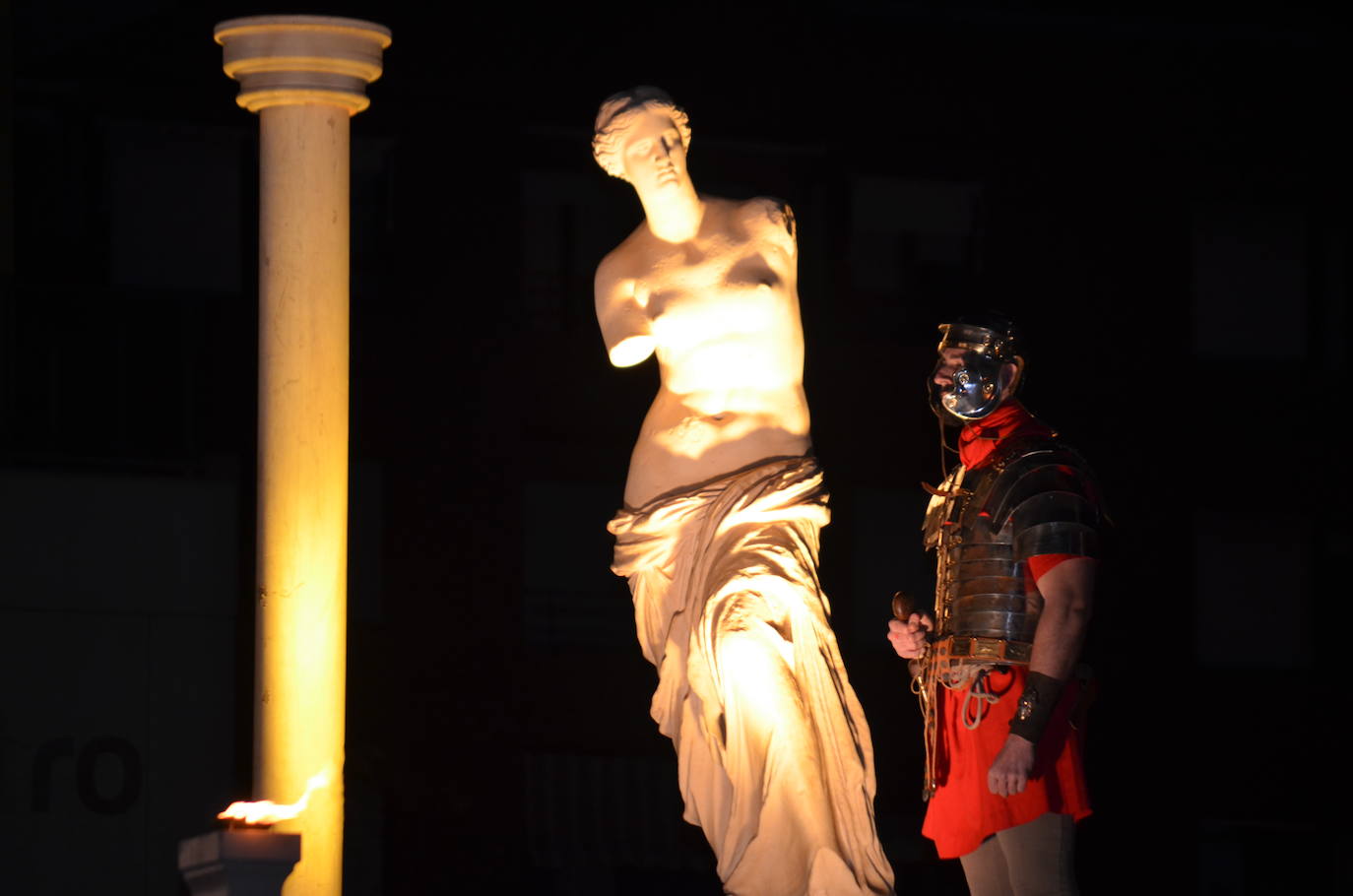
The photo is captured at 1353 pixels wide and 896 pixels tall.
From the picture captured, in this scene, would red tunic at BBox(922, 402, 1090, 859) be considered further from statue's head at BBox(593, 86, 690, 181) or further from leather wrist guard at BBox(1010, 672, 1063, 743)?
statue's head at BBox(593, 86, 690, 181)

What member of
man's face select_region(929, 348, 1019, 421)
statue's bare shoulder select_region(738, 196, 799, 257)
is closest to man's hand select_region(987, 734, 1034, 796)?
man's face select_region(929, 348, 1019, 421)

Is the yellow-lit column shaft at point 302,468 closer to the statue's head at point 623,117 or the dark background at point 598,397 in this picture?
the statue's head at point 623,117

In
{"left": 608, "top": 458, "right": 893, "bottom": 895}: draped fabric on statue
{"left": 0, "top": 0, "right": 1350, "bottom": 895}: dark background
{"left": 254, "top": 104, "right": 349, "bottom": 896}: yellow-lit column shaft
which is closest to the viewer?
{"left": 608, "top": 458, "right": 893, "bottom": 895}: draped fabric on statue

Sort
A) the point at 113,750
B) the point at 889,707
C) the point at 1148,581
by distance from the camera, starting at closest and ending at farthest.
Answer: the point at 113,750
the point at 889,707
the point at 1148,581

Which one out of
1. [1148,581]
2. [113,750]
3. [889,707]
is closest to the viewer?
[113,750]

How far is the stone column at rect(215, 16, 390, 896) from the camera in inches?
348

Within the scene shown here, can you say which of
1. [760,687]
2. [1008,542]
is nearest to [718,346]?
[760,687]

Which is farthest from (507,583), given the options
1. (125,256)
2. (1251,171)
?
(1251,171)

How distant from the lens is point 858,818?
26.3 ft

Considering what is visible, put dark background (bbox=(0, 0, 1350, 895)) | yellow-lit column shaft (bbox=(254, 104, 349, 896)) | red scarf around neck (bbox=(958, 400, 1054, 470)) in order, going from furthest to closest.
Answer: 1. dark background (bbox=(0, 0, 1350, 895))
2. yellow-lit column shaft (bbox=(254, 104, 349, 896))
3. red scarf around neck (bbox=(958, 400, 1054, 470))

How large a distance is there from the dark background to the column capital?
31.2 ft

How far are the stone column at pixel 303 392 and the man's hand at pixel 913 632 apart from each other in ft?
6.41

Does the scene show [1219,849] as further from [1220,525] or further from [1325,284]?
[1325,284]

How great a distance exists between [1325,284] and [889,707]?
525cm
